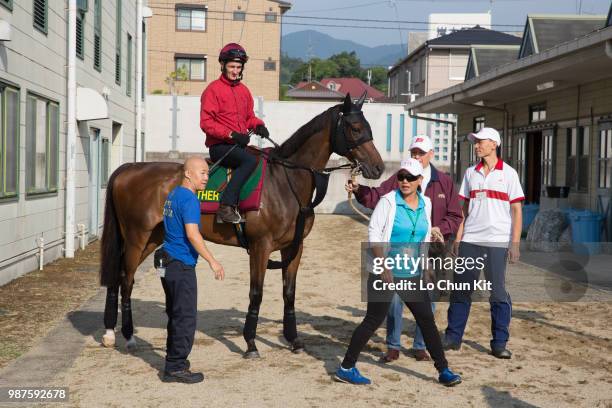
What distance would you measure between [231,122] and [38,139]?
259 inches

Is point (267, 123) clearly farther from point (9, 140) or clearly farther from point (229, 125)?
point (229, 125)

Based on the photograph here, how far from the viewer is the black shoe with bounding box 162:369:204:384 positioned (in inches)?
235

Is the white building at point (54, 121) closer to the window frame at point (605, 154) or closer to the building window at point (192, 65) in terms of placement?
the window frame at point (605, 154)

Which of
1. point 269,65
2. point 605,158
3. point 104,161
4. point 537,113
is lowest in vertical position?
point 104,161

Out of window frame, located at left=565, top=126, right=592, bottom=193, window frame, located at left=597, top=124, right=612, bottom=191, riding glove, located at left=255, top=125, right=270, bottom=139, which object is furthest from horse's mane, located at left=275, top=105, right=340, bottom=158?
window frame, located at left=565, top=126, right=592, bottom=193

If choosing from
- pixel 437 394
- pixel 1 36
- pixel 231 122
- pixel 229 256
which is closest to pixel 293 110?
pixel 229 256

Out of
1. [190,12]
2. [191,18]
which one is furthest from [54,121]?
[190,12]

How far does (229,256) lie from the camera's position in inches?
619

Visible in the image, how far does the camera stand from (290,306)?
7391mm

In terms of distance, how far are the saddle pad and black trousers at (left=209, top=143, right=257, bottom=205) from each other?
0.19 ft

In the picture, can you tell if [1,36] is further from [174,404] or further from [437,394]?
[437,394]

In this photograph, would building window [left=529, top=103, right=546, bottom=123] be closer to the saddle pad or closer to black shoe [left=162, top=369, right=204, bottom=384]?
the saddle pad

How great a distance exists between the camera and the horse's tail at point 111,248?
7.58 meters

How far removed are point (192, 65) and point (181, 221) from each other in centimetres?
4800
